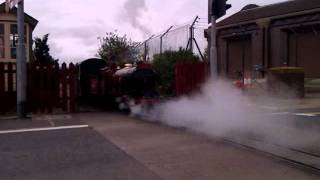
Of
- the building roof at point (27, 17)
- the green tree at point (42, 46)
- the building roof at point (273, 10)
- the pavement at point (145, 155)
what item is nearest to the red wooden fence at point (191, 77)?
the pavement at point (145, 155)

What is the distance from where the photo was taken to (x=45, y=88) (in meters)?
17.8

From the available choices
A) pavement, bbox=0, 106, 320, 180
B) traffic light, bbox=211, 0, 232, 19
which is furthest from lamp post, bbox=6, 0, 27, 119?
traffic light, bbox=211, 0, 232, 19

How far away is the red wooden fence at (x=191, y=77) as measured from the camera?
18969mm

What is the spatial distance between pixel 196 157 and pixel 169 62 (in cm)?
1649

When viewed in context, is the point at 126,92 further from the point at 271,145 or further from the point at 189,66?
the point at 271,145

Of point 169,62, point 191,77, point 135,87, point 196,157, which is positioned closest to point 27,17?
point 169,62

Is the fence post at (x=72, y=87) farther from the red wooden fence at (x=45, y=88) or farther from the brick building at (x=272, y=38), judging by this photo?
the brick building at (x=272, y=38)

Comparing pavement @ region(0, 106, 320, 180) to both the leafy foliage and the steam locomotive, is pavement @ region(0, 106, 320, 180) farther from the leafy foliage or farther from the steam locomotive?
the leafy foliage

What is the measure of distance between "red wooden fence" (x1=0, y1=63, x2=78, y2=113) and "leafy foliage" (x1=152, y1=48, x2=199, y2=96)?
6.27 metres

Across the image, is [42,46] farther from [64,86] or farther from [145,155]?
[145,155]

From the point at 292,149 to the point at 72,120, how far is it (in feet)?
24.8

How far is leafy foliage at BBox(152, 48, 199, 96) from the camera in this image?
24298mm

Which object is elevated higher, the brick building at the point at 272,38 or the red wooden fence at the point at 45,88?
the brick building at the point at 272,38

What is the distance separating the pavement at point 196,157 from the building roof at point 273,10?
20817 millimetres
